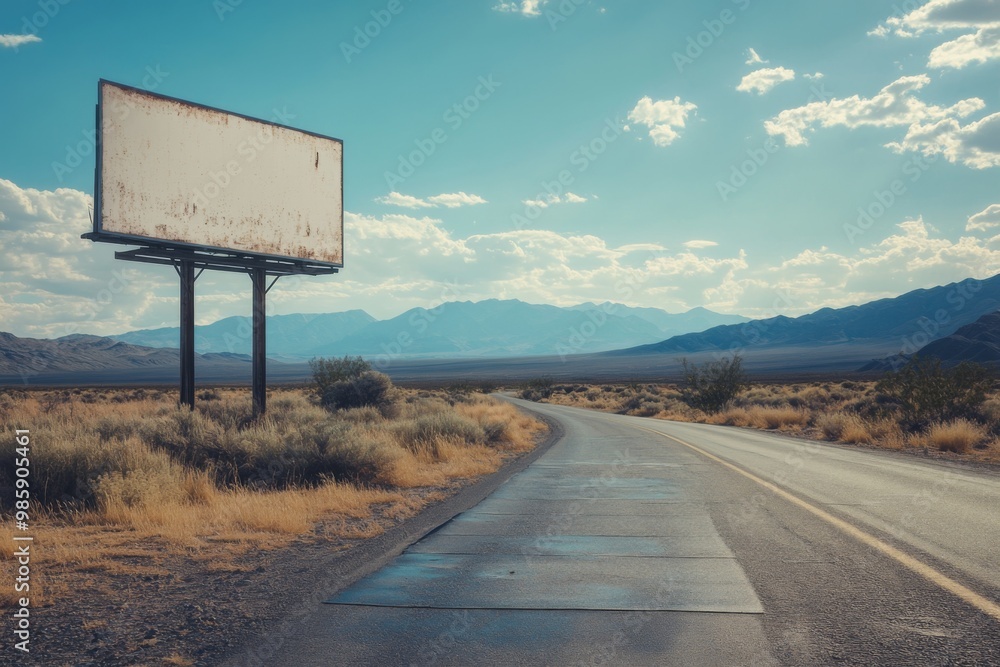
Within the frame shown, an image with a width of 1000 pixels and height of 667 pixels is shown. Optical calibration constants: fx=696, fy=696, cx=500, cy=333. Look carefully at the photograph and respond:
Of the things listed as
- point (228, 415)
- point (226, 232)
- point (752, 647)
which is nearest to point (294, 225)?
point (226, 232)

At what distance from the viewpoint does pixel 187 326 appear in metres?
19.6

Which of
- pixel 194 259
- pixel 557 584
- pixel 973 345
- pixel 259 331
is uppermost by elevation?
pixel 194 259

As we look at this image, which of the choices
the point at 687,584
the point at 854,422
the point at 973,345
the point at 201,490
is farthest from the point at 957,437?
the point at 973,345

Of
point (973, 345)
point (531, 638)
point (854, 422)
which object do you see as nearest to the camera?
point (531, 638)

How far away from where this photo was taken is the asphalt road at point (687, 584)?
13.9 ft

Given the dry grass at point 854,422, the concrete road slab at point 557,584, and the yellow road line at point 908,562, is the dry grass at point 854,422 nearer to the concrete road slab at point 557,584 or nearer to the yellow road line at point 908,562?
the yellow road line at point 908,562

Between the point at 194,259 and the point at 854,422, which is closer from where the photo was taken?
the point at 194,259

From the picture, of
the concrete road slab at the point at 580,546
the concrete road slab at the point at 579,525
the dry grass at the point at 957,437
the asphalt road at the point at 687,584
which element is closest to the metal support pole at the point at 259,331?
the asphalt road at the point at 687,584

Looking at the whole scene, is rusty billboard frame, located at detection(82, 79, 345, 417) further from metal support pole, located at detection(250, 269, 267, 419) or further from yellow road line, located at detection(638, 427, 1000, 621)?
yellow road line, located at detection(638, 427, 1000, 621)

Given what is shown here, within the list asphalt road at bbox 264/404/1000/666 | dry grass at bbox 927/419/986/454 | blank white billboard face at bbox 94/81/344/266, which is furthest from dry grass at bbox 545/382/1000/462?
blank white billboard face at bbox 94/81/344/266

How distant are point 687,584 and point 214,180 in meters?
17.8

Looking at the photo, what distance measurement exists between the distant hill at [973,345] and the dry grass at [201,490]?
110 m

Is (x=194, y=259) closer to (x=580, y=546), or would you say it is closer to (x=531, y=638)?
(x=580, y=546)

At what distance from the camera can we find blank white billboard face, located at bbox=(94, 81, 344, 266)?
1691cm
